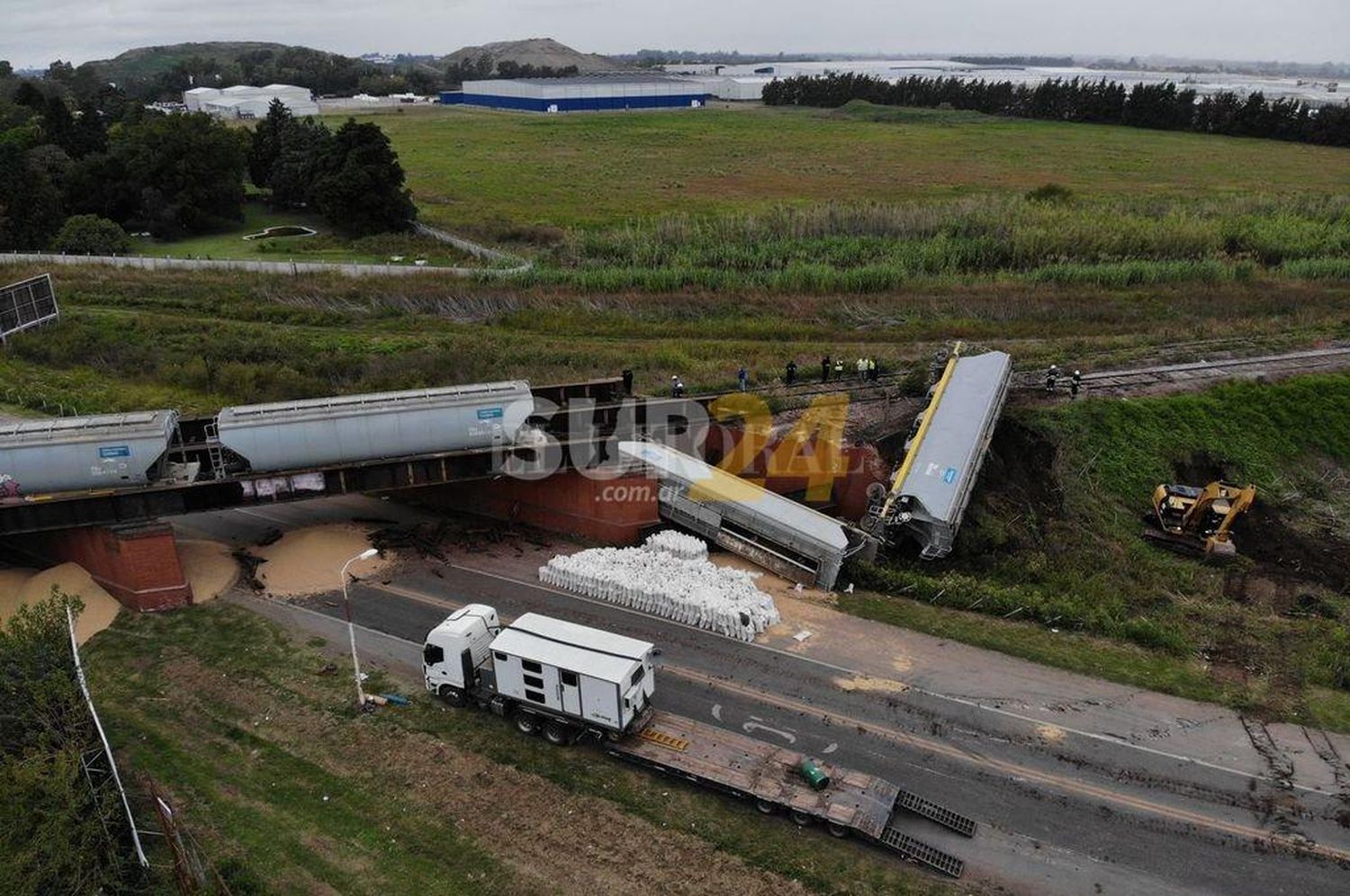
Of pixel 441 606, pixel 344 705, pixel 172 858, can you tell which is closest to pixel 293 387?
pixel 441 606

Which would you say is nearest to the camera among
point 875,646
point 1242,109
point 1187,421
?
point 875,646

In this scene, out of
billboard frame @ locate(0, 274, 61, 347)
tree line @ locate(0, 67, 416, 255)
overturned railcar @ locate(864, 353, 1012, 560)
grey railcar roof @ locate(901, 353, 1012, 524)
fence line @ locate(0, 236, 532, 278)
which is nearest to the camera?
overturned railcar @ locate(864, 353, 1012, 560)

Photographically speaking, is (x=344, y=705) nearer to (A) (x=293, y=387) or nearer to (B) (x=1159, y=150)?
(A) (x=293, y=387)

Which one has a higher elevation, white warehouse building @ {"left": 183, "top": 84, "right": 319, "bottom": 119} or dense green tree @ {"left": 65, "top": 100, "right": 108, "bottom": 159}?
white warehouse building @ {"left": 183, "top": 84, "right": 319, "bottom": 119}

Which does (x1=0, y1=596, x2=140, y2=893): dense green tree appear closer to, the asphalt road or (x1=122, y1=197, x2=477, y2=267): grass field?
the asphalt road

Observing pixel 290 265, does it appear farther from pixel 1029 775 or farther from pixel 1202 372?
pixel 1029 775

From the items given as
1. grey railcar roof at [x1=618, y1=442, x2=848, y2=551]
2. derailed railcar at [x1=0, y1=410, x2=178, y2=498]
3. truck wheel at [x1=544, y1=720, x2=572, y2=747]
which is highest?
derailed railcar at [x1=0, y1=410, x2=178, y2=498]

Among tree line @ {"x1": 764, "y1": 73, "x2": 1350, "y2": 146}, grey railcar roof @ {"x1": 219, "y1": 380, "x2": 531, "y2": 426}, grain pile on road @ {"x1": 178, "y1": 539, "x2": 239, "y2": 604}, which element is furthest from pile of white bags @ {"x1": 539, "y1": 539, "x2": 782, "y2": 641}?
tree line @ {"x1": 764, "y1": 73, "x2": 1350, "y2": 146}
